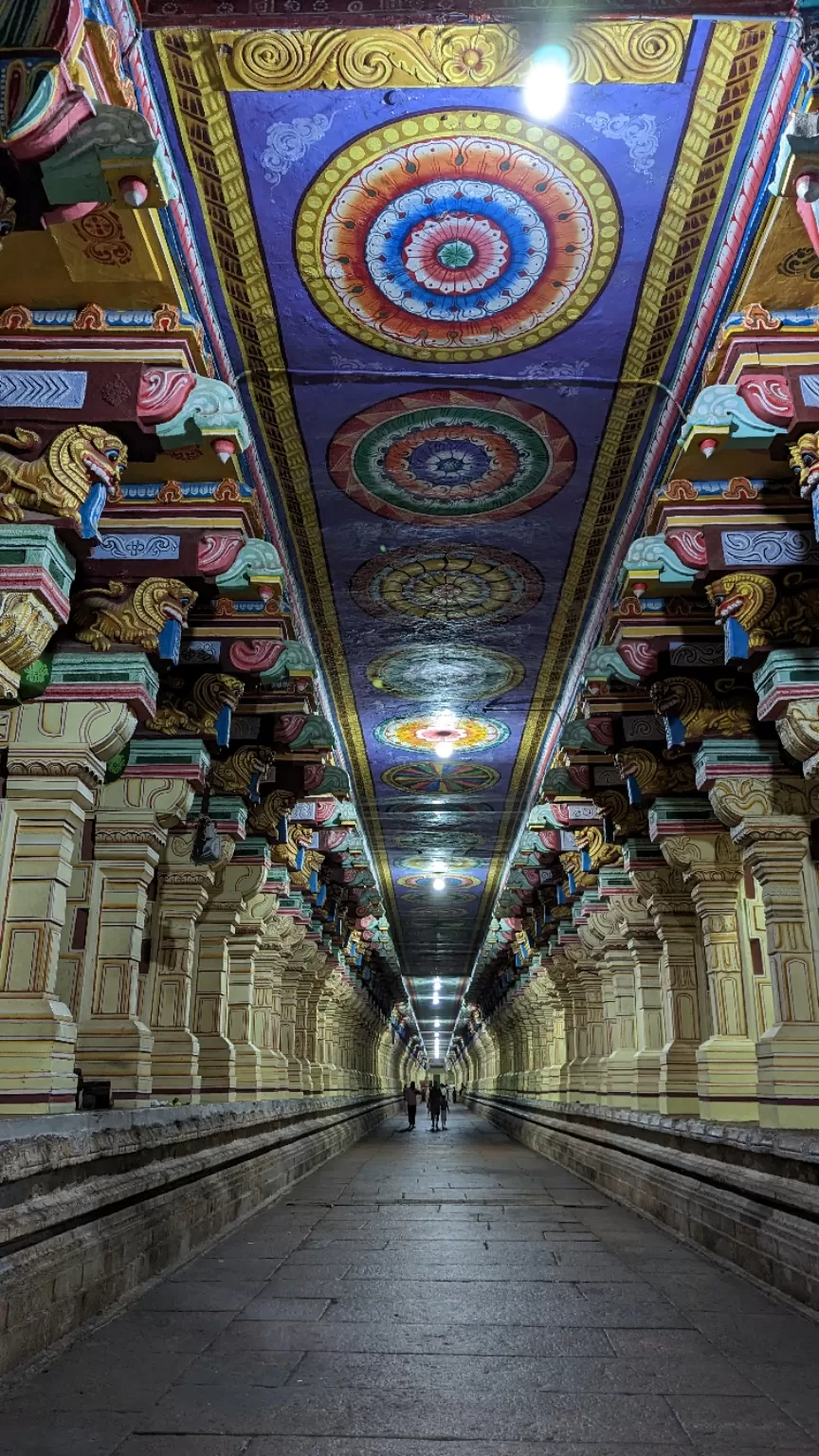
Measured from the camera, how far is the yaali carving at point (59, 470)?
17.1 ft

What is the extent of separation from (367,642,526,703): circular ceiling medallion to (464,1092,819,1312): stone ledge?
512 centimetres

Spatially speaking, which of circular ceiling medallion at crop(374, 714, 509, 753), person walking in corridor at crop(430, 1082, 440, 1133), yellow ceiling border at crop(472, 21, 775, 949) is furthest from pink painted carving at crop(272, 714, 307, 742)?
person walking in corridor at crop(430, 1082, 440, 1133)

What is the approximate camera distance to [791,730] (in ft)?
21.7

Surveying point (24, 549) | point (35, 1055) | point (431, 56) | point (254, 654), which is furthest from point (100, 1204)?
point (431, 56)

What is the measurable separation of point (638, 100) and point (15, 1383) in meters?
6.08

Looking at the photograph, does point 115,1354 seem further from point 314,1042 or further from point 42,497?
point 314,1042

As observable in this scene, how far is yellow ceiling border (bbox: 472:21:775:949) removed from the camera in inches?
202

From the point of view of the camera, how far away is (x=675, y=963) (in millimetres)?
10969

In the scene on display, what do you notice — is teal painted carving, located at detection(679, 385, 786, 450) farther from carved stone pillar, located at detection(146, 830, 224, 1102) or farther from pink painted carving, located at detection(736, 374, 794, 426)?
carved stone pillar, located at detection(146, 830, 224, 1102)

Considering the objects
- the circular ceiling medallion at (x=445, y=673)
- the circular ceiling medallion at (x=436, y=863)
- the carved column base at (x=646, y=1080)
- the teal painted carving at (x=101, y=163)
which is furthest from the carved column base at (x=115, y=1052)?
the circular ceiling medallion at (x=436, y=863)

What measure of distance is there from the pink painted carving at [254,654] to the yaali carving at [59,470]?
2773mm

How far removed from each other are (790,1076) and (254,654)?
4.82 metres

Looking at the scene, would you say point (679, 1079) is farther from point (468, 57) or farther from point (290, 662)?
point (468, 57)

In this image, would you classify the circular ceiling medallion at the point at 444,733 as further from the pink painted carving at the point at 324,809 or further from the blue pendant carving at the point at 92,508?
the blue pendant carving at the point at 92,508
